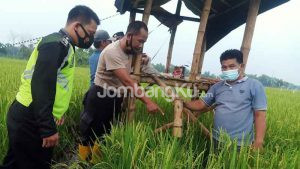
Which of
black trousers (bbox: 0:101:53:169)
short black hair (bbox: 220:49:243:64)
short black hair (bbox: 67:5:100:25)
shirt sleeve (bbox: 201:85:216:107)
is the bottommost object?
black trousers (bbox: 0:101:53:169)

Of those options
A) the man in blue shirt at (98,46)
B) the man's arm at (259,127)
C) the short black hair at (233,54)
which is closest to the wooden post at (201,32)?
the short black hair at (233,54)

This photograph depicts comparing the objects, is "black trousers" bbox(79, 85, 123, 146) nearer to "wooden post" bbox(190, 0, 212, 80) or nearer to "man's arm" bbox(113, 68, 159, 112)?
"man's arm" bbox(113, 68, 159, 112)

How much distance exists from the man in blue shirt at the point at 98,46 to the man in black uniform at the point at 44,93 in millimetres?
2086

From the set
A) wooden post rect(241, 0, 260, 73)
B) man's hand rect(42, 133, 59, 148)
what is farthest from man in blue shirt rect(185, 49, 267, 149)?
man's hand rect(42, 133, 59, 148)

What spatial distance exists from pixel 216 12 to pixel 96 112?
2.87m

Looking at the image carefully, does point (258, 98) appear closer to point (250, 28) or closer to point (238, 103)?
point (238, 103)

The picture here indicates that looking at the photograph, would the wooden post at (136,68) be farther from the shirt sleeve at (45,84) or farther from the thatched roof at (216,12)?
the shirt sleeve at (45,84)

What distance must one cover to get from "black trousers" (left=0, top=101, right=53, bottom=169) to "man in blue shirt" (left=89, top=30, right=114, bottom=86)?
83.6 inches

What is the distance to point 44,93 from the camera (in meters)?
2.64

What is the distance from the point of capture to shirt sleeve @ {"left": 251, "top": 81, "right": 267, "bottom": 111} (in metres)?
3.47

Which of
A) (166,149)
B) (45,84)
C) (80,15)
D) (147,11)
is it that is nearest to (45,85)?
(45,84)

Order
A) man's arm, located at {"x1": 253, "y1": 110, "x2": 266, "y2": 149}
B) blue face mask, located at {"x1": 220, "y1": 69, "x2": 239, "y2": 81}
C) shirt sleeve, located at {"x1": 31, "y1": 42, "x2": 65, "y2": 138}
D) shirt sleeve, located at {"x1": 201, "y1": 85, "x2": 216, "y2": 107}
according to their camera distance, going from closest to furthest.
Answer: shirt sleeve, located at {"x1": 31, "y1": 42, "x2": 65, "y2": 138} → man's arm, located at {"x1": 253, "y1": 110, "x2": 266, "y2": 149} → blue face mask, located at {"x1": 220, "y1": 69, "x2": 239, "y2": 81} → shirt sleeve, located at {"x1": 201, "y1": 85, "x2": 216, "y2": 107}

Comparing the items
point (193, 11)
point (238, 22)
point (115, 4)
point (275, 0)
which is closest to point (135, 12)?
point (115, 4)

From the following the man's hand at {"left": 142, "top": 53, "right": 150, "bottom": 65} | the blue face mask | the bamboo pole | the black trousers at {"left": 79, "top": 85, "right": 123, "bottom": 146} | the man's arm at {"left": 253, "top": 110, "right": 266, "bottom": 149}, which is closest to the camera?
the man's arm at {"left": 253, "top": 110, "right": 266, "bottom": 149}
